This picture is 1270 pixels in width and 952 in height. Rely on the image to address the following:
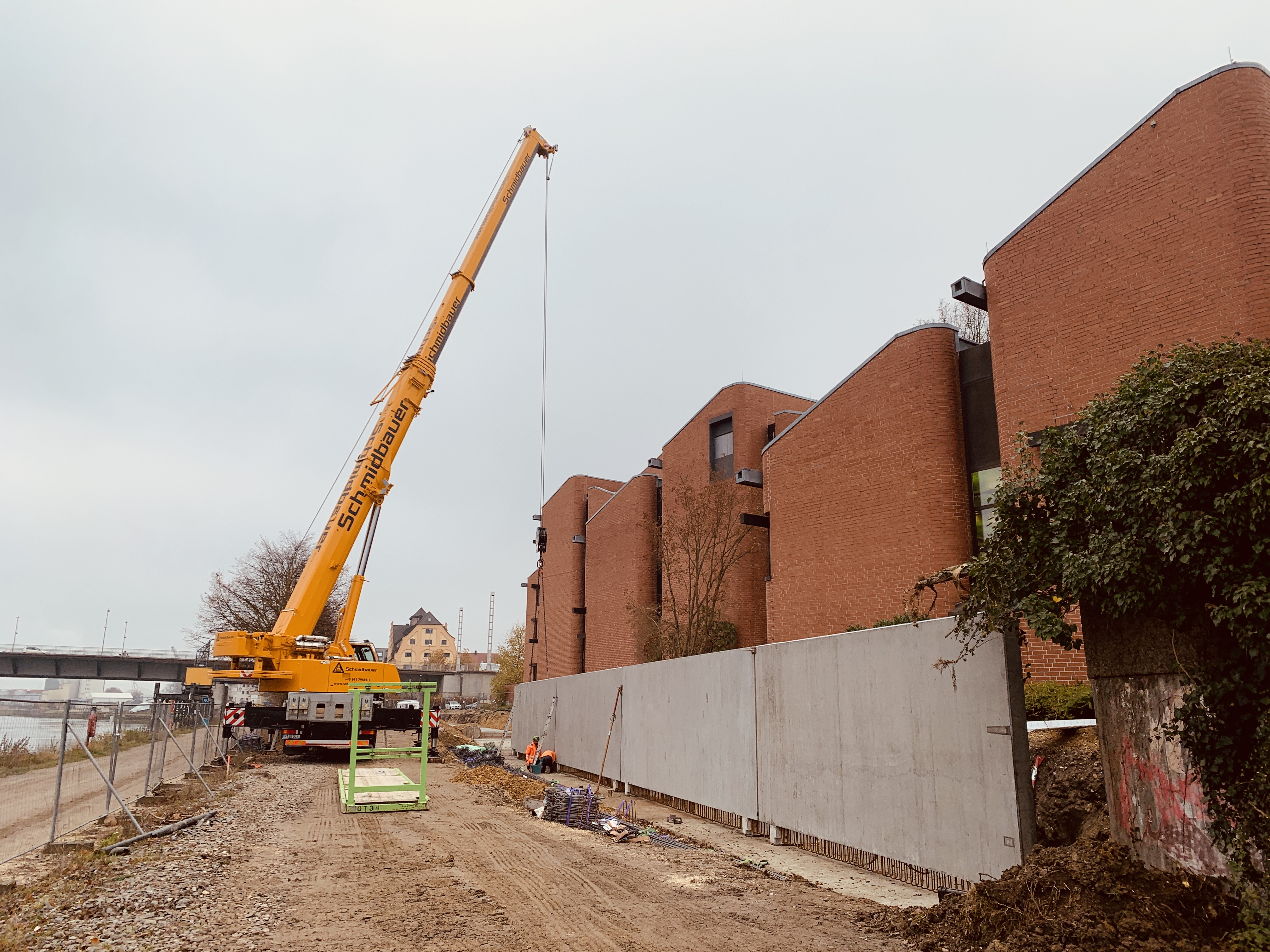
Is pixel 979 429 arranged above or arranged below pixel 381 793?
above

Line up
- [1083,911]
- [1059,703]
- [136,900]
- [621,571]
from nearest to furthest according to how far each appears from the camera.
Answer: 1. [1083,911]
2. [136,900]
3. [1059,703]
4. [621,571]

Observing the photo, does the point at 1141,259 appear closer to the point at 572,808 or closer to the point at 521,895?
the point at 572,808

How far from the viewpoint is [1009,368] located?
16.3 meters

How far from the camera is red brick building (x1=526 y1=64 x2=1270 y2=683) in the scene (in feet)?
42.8

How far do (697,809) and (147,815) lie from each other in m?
8.42

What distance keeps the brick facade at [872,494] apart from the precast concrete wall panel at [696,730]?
6.10m

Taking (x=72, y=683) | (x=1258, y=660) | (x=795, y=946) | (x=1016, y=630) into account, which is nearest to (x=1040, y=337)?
(x=1016, y=630)

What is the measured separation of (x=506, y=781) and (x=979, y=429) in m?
13.7

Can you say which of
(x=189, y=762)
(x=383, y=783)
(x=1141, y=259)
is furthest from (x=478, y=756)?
(x=1141, y=259)

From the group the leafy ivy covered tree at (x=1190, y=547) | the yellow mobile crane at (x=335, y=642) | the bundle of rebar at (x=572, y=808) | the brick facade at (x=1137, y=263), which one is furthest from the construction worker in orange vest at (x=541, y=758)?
the leafy ivy covered tree at (x=1190, y=547)

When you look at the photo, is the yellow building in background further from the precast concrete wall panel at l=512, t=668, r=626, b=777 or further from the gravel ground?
the gravel ground

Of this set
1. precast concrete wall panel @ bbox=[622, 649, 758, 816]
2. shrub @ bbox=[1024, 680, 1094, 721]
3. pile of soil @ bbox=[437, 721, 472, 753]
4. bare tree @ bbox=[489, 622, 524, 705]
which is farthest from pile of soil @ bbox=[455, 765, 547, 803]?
bare tree @ bbox=[489, 622, 524, 705]

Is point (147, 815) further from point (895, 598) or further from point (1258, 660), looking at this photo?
point (895, 598)

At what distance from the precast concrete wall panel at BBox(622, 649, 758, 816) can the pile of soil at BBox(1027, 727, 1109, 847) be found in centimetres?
443
